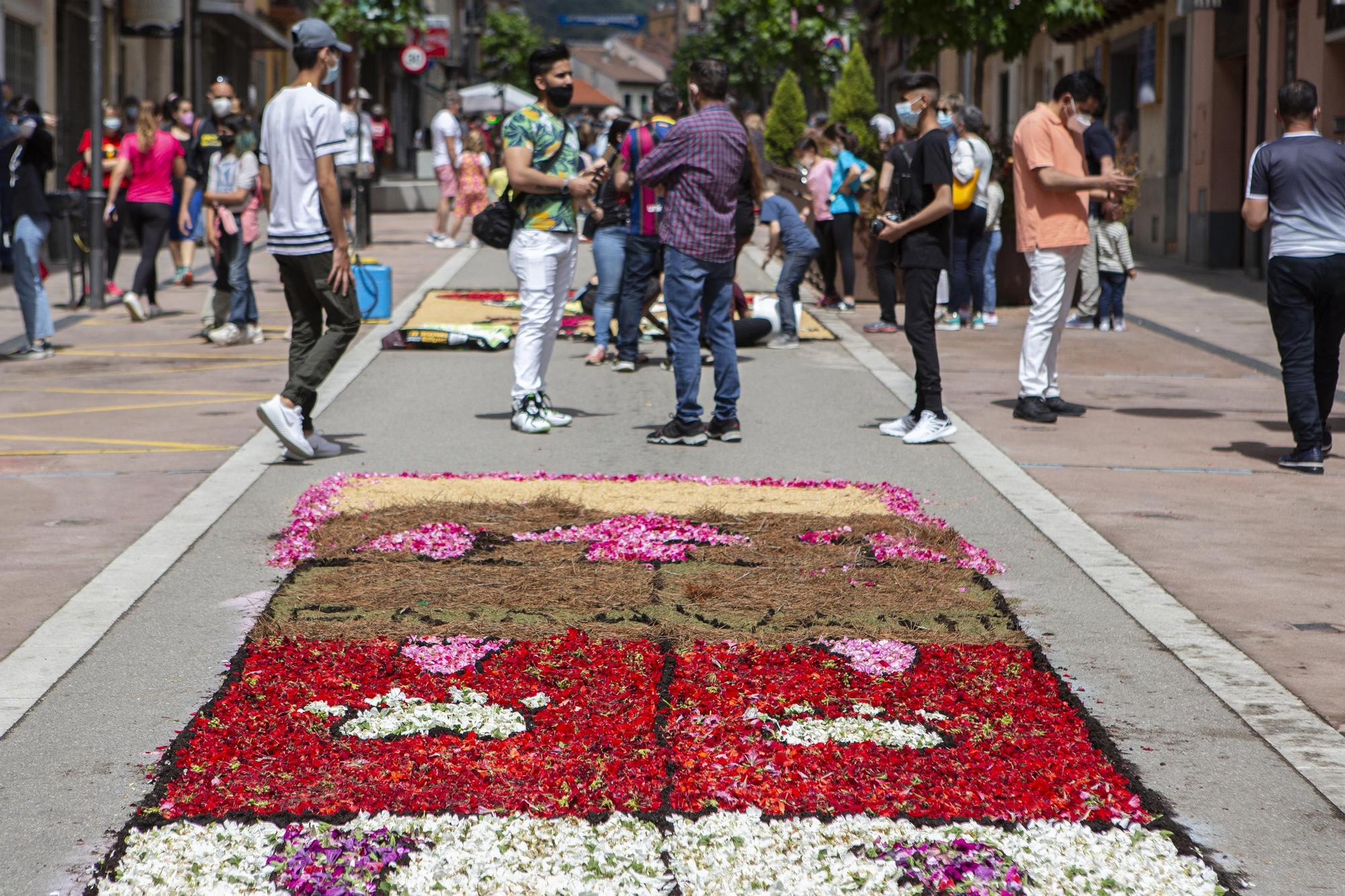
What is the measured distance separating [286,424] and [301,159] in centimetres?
118

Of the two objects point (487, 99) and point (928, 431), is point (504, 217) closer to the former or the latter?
point (928, 431)

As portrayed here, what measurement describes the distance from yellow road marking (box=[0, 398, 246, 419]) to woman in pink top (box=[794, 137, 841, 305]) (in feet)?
21.5

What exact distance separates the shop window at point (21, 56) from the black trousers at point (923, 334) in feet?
54.6

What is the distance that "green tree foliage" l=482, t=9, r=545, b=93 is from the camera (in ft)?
343

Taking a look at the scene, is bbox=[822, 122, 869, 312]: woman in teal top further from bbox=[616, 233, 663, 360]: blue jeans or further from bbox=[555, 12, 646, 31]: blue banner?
bbox=[555, 12, 646, 31]: blue banner

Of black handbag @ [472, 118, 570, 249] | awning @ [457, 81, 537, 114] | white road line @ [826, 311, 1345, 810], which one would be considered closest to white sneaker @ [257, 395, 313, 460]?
black handbag @ [472, 118, 570, 249]

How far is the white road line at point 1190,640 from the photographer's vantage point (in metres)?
4.01

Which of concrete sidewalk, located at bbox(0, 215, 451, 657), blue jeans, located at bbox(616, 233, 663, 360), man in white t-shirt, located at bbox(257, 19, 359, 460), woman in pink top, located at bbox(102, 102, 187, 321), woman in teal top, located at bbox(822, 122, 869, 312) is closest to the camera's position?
concrete sidewalk, located at bbox(0, 215, 451, 657)

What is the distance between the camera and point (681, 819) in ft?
11.6

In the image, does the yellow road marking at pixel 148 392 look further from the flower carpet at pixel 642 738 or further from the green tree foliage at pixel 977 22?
the green tree foliage at pixel 977 22

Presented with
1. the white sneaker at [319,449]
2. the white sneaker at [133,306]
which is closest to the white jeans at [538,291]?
the white sneaker at [319,449]

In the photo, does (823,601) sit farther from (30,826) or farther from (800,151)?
(800,151)

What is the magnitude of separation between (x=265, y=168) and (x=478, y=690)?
4520 mm

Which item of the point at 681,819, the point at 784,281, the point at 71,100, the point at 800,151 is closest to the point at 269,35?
the point at 71,100
